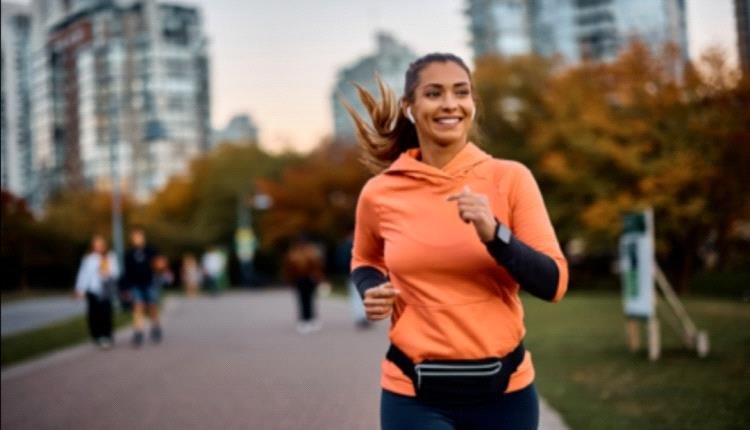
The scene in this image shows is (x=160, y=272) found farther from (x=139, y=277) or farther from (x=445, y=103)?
(x=445, y=103)

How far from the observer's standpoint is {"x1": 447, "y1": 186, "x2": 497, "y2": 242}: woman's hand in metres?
2.58

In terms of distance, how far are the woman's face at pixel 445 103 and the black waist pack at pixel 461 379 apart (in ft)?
2.35

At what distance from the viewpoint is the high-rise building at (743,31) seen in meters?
28.4

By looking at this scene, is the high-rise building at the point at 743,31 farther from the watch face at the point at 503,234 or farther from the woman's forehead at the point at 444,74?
the watch face at the point at 503,234

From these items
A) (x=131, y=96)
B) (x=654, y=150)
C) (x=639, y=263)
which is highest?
(x=131, y=96)

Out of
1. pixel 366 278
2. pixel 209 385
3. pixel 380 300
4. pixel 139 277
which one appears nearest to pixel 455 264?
pixel 380 300

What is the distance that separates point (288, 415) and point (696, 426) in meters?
3.40

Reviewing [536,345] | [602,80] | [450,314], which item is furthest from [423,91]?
[602,80]

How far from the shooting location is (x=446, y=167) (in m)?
3.00

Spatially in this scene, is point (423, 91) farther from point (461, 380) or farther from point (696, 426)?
point (696, 426)

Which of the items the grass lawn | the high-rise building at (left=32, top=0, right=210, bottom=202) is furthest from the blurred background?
the high-rise building at (left=32, top=0, right=210, bottom=202)

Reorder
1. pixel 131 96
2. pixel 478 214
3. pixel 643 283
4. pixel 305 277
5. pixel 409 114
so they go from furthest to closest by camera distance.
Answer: pixel 131 96
pixel 305 277
pixel 643 283
pixel 409 114
pixel 478 214

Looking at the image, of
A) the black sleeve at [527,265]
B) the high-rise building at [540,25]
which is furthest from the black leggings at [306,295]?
the high-rise building at [540,25]

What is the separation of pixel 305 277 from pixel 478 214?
1689 cm
